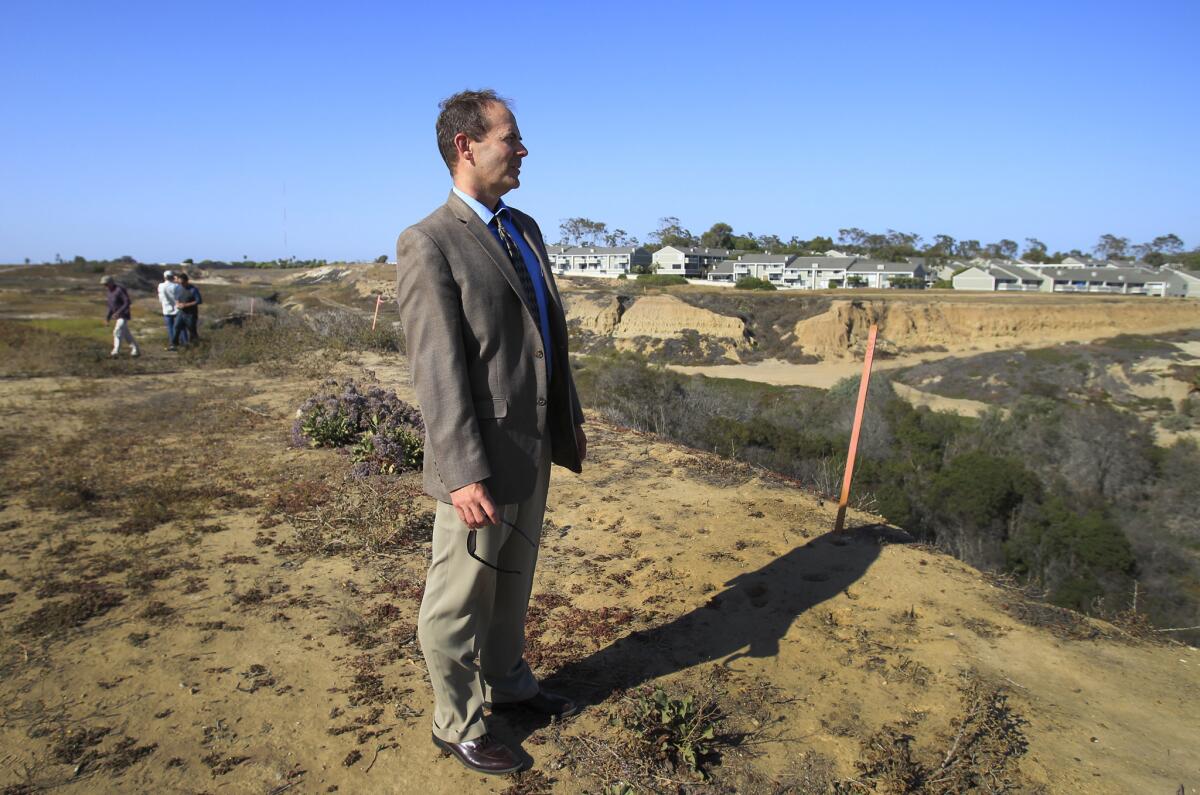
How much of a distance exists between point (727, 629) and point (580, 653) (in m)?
0.69

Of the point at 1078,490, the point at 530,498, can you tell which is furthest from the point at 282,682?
the point at 1078,490

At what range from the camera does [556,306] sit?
243 cm

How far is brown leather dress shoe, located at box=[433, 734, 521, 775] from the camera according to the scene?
2.29 metres

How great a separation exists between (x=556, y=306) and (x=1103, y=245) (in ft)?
468

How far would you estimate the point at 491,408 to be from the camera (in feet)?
7.15

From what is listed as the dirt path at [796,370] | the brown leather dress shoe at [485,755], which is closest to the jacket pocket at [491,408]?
the brown leather dress shoe at [485,755]

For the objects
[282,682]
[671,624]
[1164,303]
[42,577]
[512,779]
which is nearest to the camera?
[512,779]

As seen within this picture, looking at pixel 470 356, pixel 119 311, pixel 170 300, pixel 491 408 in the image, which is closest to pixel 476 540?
pixel 491 408

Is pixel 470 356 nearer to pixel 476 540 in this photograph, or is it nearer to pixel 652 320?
pixel 476 540

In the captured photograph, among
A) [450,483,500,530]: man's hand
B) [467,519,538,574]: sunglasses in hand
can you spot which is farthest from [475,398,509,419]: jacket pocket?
[467,519,538,574]: sunglasses in hand

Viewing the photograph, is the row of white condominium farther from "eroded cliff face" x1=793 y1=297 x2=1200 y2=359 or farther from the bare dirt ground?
the bare dirt ground

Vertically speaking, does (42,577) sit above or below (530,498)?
below

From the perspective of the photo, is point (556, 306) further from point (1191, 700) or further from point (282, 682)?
point (1191, 700)

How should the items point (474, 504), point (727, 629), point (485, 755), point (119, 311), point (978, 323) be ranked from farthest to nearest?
point (978, 323)
point (119, 311)
point (727, 629)
point (485, 755)
point (474, 504)
